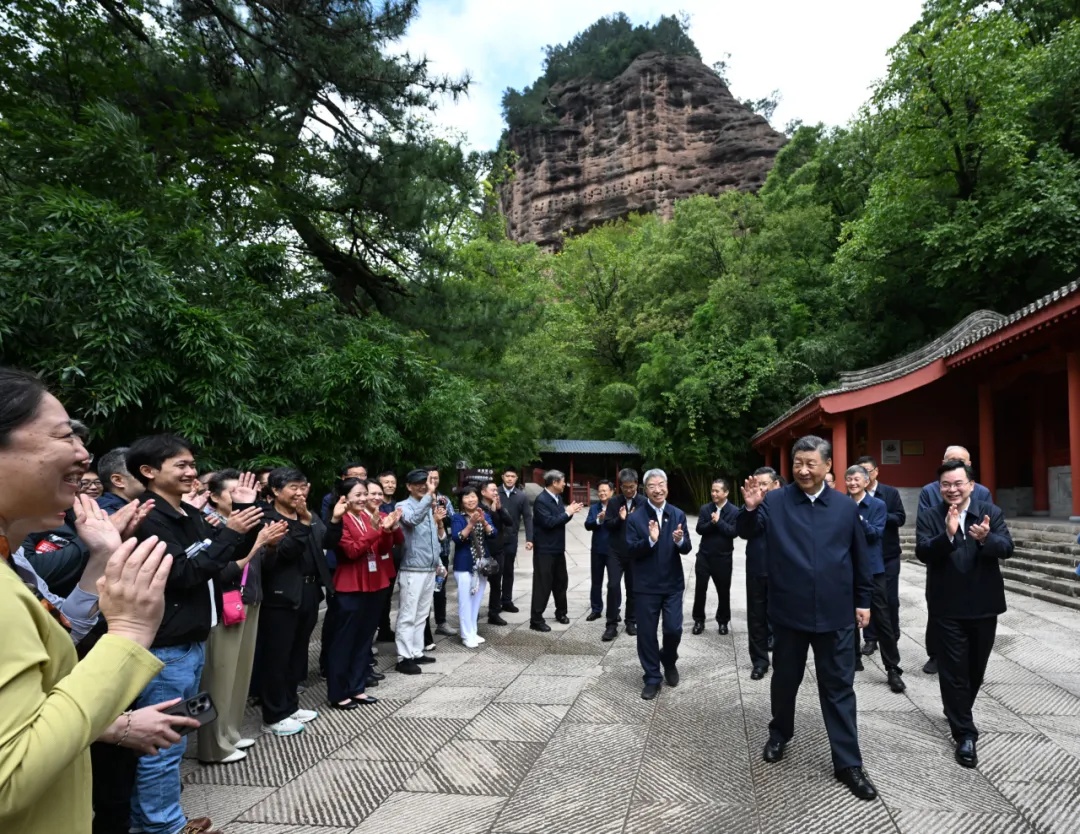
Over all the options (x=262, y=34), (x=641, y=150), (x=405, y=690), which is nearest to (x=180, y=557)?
(x=405, y=690)

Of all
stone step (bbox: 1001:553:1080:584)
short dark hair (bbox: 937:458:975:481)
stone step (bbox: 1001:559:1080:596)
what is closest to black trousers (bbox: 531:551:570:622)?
short dark hair (bbox: 937:458:975:481)

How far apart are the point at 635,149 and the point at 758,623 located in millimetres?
46733

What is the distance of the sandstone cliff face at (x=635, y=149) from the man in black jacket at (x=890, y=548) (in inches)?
1635

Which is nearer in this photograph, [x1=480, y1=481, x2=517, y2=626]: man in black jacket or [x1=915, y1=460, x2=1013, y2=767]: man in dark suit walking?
[x1=915, y1=460, x2=1013, y2=767]: man in dark suit walking

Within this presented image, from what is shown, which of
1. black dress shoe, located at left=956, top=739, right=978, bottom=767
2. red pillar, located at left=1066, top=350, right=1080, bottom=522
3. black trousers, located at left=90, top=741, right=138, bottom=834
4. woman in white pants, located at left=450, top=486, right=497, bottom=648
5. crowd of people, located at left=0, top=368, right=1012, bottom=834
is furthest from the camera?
red pillar, located at left=1066, top=350, right=1080, bottom=522

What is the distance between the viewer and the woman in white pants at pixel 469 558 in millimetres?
6086

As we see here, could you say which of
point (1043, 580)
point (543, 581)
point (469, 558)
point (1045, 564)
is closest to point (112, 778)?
point (469, 558)

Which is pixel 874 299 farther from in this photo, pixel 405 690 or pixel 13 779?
pixel 13 779

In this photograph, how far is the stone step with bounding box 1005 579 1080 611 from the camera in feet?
24.7

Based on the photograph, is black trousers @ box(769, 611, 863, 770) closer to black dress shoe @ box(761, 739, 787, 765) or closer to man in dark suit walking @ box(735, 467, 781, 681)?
black dress shoe @ box(761, 739, 787, 765)

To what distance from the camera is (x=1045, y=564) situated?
9148 millimetres

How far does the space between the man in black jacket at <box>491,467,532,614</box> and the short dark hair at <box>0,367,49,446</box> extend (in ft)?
20.0

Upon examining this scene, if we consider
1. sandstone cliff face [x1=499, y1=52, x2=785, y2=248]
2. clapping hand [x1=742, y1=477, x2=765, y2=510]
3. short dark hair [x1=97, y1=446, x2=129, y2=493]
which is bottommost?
clapping hand [x1=742, y1=477, x2=765, y2=510]

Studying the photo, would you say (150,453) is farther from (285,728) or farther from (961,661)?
(961,661)
